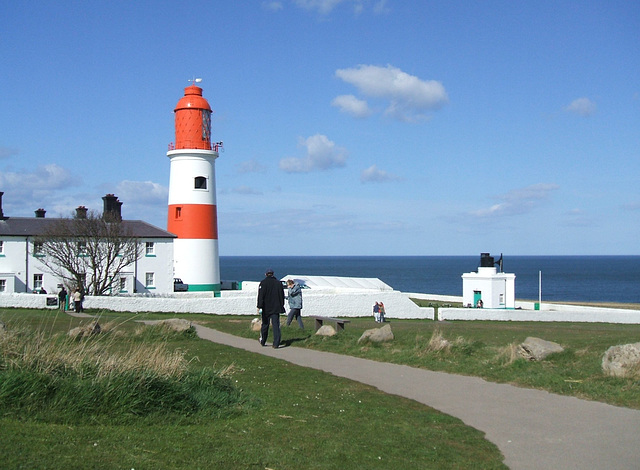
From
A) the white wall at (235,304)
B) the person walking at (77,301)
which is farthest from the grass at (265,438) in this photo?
the white wall at (235,304)

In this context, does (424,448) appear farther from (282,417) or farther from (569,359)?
(569,359)

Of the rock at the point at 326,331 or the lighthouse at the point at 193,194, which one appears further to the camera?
the lighthouse at the point at 193,194

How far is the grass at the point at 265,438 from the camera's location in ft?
22.4

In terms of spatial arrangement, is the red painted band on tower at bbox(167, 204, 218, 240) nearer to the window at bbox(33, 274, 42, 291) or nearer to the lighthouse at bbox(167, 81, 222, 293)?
the lighthouse at bbox(167, 81, 222, 293)

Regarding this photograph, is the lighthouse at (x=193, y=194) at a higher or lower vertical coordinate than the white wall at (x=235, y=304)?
higher

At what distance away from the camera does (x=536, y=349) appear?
13.8m

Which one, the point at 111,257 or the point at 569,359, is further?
the point at 111,257

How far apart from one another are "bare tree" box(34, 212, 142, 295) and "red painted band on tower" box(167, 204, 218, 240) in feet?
11.6

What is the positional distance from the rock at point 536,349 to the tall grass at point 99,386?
264 inches

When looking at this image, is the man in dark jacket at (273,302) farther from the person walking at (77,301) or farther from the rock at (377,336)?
the person walking at (77,301)

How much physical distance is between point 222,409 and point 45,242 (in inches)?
1201

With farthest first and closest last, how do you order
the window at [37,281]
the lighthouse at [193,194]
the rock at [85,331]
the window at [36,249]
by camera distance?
the lighthouse at [193,194] → the window at [37,281] → the window at [36,249] → the rock at [85,331]

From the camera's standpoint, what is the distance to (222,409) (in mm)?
8898

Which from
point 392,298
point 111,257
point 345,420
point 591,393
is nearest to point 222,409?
point 345,420
